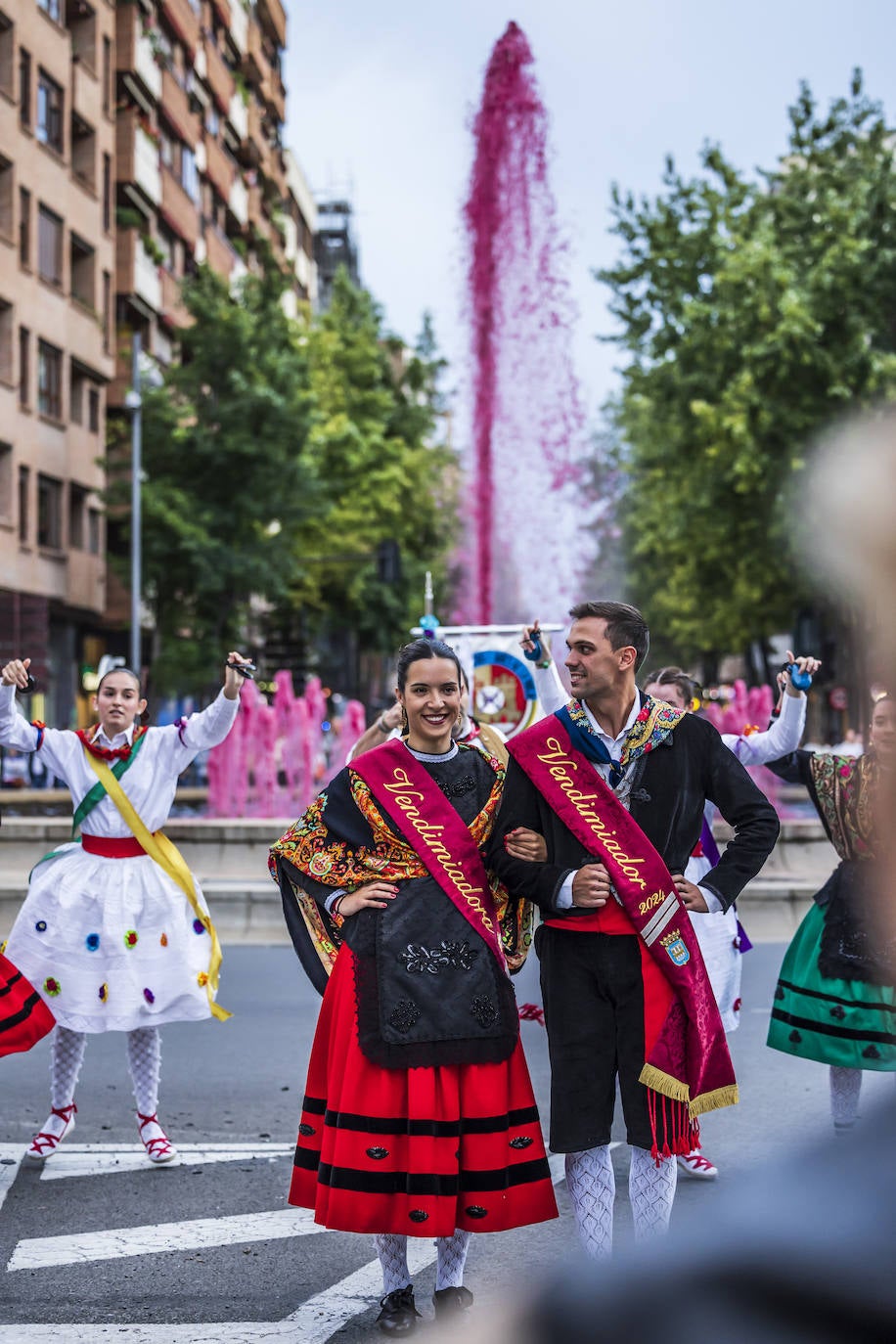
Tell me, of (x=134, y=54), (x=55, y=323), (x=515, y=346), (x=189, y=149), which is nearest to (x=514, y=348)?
(x=515, y=346)

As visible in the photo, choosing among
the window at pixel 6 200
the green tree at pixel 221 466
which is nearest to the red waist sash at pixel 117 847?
the green tree at pixel 221 466

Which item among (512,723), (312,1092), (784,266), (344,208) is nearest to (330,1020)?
(312,1092)

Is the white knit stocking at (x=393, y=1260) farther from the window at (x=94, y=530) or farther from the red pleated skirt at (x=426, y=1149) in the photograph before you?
the window at (x=94, y=530)

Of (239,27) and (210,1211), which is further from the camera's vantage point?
(239,27)

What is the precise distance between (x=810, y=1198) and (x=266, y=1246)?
4545 millimetres

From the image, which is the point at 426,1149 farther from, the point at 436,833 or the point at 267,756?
the point at 267,756

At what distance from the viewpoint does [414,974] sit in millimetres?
4555

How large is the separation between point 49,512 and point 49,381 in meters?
2.85

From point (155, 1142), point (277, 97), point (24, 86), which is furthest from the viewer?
point (277, 97)

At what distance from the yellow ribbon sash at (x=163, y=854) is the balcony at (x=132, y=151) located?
3790 cm

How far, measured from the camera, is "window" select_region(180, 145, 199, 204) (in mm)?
48344

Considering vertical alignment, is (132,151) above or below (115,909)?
above

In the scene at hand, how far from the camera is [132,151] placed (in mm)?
42156

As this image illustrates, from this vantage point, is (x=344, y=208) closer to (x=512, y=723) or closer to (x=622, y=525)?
(x=622, y=525)
